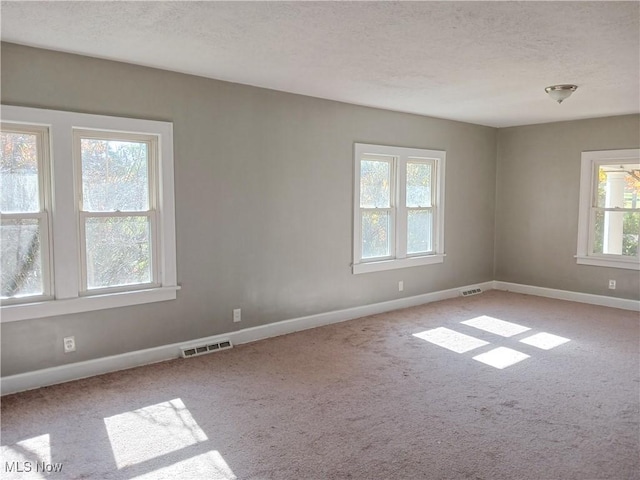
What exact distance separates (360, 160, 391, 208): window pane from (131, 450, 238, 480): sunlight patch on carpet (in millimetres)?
3554

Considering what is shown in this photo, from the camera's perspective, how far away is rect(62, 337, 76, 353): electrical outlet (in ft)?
11.6

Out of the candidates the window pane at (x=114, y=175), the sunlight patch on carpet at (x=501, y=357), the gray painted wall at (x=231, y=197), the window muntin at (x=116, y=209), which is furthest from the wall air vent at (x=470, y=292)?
the window pane at (x=114, y=175)

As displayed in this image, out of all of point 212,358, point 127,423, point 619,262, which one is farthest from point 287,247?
point 619,262

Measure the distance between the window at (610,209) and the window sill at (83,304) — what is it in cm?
532

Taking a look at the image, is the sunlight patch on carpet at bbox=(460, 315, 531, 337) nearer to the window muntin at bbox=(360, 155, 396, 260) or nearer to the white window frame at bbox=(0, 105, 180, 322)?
the window muntin at bbox=(360, 155, 396, 260)

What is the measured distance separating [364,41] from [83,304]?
9.10ft

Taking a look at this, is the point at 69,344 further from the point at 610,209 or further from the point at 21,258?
the point at 610,209

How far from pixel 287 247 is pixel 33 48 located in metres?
2.65

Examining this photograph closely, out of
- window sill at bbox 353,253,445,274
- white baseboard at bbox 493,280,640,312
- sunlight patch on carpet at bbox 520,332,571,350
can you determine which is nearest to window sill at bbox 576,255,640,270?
white baseboard at bbox 493,280,640,312

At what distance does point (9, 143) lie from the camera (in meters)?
3.29

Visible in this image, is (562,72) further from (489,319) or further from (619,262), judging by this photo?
(619,262)

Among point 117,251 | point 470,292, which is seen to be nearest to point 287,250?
point 117,251

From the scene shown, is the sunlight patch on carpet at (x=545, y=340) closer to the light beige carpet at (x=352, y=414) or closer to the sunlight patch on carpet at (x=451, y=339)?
the light beige carpet at (x=352, y=414)

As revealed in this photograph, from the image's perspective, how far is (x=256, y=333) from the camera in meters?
4.59
